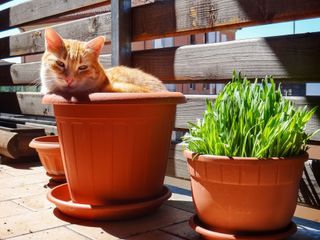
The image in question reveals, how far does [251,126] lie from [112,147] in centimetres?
64

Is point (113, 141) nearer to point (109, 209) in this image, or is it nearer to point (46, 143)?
point (109, 209)

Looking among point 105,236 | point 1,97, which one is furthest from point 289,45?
point 1,97

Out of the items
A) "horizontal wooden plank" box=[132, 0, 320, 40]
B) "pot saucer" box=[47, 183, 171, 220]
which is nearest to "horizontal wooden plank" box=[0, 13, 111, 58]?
"horizontal wooden plank" box=[132, 0, 320, 40]

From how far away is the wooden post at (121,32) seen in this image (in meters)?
2.67

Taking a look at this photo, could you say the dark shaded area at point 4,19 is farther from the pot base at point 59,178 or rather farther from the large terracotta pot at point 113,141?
the large terracotta pot at point 113,141

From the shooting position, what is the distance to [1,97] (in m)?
4.30

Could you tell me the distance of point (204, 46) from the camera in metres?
2.28

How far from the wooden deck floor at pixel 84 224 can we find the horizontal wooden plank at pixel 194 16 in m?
0.99

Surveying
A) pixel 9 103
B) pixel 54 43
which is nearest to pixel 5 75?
pixel 9 103

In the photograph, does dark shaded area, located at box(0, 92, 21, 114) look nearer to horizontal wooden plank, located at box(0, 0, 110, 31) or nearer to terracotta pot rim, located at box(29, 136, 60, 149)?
horizontal wooden plank, located at box(0, 0, 110, 31)

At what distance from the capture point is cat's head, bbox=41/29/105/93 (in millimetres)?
1950

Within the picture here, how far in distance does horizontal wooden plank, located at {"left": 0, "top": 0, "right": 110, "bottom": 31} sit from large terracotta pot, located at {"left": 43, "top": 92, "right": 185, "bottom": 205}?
1505mm

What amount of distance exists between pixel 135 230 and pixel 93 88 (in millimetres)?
694

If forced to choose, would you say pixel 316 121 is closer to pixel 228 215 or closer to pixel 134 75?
pixel 228 215
